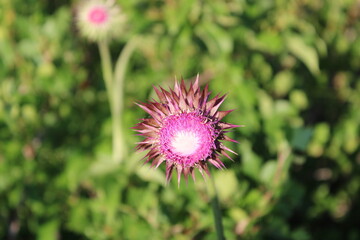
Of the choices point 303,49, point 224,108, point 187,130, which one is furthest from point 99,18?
point 187,130

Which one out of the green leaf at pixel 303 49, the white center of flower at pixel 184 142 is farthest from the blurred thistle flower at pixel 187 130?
the green leaf at pixel 303 49

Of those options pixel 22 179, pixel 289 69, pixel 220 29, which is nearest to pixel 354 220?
pixel 289 69

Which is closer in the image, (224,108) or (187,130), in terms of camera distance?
(187,130)

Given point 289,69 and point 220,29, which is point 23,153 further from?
point 289,69

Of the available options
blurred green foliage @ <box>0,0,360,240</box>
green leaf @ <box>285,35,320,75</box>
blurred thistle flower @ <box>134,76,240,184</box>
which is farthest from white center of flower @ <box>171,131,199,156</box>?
green leaf @ <box>285,35,320,75</box>

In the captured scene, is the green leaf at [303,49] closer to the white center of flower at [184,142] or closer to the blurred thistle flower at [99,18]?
the blurred thistle flower at [99,18]

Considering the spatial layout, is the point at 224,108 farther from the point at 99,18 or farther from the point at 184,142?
the point at 184,142
